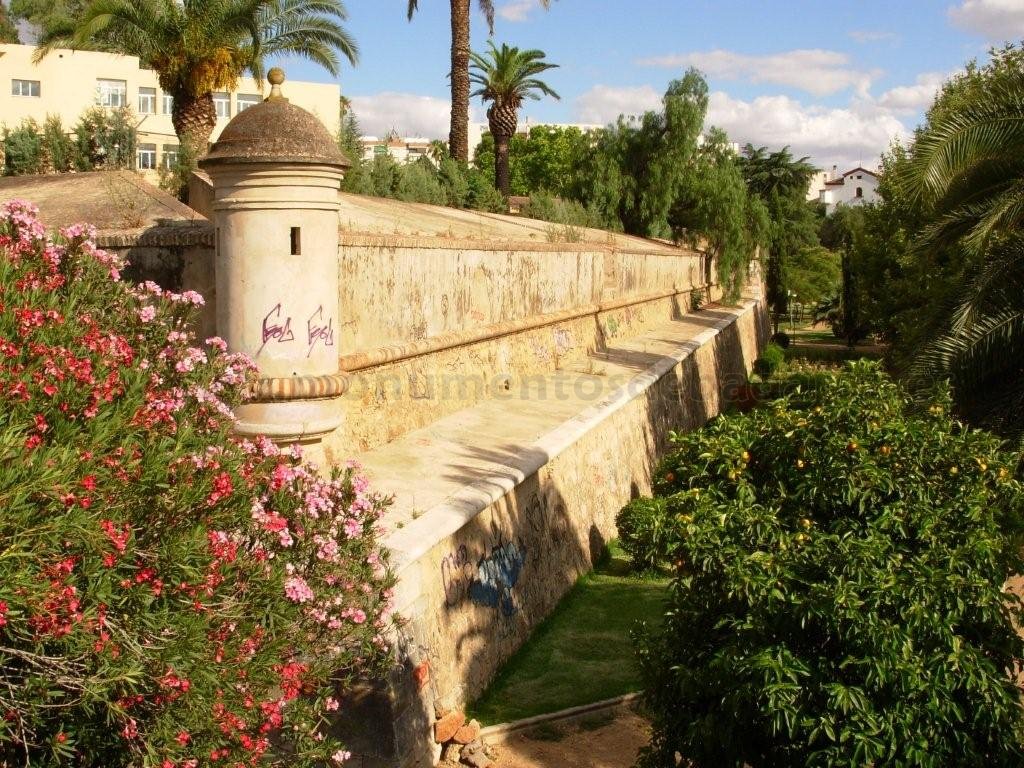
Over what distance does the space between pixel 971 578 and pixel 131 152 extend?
1117 centimetres

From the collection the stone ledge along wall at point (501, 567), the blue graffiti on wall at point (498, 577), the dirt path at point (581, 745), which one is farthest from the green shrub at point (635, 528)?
the dirt path at point (581, 745)

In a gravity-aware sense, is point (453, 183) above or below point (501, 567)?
above

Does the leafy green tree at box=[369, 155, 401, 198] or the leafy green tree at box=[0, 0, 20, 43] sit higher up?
Answer: the leafy green tree at box=[0, 0, 20, 43]

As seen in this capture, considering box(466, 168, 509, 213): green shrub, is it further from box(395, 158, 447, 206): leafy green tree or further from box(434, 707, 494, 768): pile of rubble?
box(434, 707, 494, 768): pile of rubble

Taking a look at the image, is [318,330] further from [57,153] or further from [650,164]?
[650,164]

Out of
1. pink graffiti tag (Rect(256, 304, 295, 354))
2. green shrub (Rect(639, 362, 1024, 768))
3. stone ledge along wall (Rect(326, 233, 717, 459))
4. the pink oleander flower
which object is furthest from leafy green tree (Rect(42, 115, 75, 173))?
the pink oleander flower

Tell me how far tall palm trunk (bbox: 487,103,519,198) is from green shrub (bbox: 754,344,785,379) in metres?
8.97

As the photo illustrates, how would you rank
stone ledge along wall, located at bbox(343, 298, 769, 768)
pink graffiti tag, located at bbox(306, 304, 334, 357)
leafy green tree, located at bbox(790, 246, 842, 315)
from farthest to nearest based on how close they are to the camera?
leafy green tree, located at bbox(790, 246, 842, 315), pink graffiti tag, located at bbox(306, 304, 334, 357), stone ledge along wall, located at bbox(343, 298, 769, 768)

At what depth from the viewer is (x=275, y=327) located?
6.38 meters

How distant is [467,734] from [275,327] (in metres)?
2.82

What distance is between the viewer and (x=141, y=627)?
3025mm

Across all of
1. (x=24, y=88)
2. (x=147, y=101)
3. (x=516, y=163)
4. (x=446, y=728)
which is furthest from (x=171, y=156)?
(x=516, y=163)

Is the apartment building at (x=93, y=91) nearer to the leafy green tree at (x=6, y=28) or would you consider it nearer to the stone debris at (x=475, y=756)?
the leafy green tree at (x=6, y=28)

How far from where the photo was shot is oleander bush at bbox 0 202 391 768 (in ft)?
9.04
